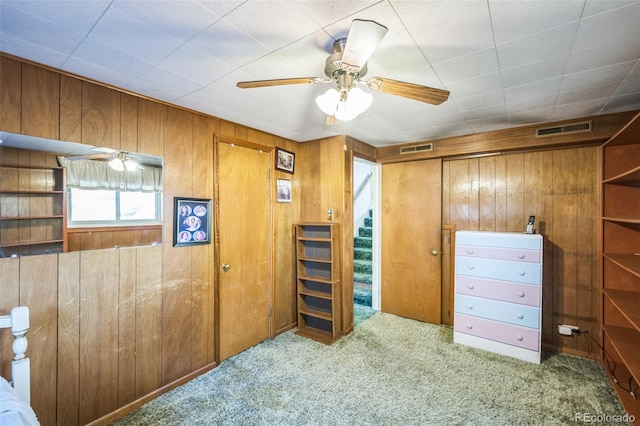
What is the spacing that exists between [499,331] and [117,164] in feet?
12.0

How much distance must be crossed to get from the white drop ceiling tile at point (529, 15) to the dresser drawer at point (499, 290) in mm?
2219

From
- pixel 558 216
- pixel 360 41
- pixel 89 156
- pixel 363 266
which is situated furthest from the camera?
pixel 363 266

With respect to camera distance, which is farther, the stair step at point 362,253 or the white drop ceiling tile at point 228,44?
the stair step at point 362,253

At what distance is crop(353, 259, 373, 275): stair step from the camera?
14.1 ft

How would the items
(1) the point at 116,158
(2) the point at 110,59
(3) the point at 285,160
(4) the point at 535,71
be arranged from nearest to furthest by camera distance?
(2) the point at 110,59
(4) the point at 535,71
(1) the point at 116,158
(3) the point at 285,160

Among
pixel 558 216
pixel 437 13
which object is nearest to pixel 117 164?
pixel 437 13

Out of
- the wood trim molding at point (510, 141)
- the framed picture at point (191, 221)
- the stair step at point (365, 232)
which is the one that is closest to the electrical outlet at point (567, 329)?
the wood trim molding at point (510, 141)

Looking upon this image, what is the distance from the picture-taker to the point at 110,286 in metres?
1.88

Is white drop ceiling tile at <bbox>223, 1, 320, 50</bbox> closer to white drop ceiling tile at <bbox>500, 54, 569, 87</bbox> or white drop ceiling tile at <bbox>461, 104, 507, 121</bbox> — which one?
white drop ceiling tile at <bbox>500, 54, 569, 87</bbox>

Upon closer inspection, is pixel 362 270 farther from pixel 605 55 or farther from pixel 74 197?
pixel 74 197

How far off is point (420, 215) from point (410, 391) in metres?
2.03

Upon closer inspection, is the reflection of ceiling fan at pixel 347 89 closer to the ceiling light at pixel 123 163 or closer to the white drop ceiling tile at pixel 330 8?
the white drop ceiling tile at pixel 330 8

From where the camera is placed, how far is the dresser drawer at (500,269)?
8.30 ft

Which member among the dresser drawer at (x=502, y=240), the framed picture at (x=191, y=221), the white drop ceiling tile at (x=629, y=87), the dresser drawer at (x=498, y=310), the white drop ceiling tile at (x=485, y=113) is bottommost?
the dresser drawer at (x=498, y=310)
